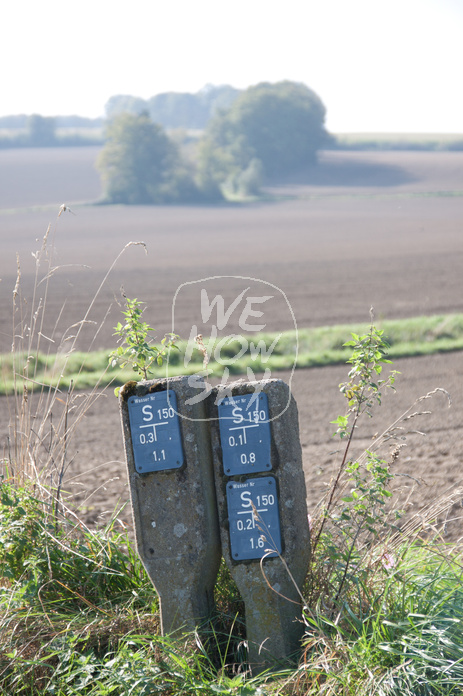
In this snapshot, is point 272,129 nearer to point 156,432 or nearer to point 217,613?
point 156,432

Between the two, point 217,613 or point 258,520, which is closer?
point 258,520

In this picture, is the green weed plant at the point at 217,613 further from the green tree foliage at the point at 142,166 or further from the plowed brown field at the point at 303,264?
the green tree foliage at the point at 142,166

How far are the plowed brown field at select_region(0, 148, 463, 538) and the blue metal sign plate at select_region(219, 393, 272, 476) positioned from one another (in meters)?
0.32

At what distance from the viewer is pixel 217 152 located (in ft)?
247

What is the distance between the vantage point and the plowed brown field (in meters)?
6.32

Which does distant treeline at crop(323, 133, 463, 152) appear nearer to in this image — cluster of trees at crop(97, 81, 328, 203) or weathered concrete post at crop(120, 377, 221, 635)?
cluster of trees at crop(97, 81, 328, 203)

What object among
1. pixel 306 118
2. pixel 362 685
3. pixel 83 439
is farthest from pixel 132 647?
pixel 306 118

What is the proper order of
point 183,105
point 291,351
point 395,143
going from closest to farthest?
→ 1. point 291,351
2. point 395,143
3. point 183,105

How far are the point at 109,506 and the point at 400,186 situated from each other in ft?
232

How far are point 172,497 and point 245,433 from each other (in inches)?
15.6

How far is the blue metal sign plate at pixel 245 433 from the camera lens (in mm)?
2627

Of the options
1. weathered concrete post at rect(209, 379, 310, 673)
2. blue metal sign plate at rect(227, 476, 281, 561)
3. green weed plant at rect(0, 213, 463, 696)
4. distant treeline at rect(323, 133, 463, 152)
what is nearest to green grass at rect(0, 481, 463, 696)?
green weed plant at rect(0, 213, 463, 696)

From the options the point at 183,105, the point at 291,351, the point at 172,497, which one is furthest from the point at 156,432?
the point at 183,105

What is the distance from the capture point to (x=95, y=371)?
10383 millimetres
